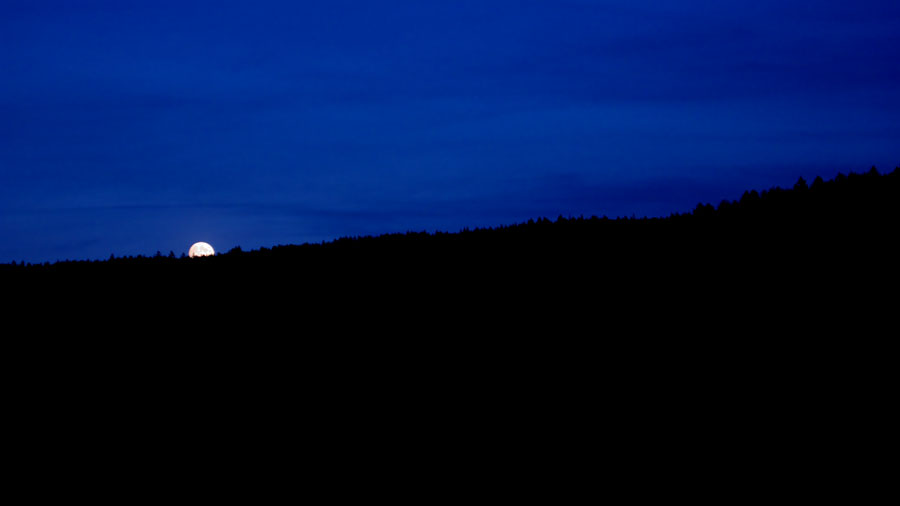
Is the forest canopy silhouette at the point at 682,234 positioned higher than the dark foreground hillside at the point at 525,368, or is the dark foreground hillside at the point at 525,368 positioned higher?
the forest canopy silhouette at the point at 682,234

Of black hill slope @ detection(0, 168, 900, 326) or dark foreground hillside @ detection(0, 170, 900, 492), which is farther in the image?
black hill slope @ detection(0, 168, 900, 326)

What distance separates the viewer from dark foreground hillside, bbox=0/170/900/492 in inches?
287

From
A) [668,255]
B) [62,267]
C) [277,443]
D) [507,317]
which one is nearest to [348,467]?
[277,443]

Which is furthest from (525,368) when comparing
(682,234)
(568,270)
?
(682,234)

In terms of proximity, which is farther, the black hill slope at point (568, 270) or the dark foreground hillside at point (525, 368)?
the black hill slope at point (568, 270)

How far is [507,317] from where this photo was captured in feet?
30.7

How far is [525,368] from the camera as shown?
8.85 meters

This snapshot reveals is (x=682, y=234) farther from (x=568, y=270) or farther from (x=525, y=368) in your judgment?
(x=525, y=368)

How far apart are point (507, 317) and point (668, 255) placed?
2.03 m

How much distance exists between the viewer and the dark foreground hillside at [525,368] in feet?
23.9

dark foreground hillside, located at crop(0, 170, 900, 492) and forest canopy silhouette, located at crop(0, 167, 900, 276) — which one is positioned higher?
forest canopy silhouette, located at crop(0, 167, 900, 276)

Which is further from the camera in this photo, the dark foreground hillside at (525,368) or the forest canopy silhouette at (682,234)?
the forest canopy silhouette at (682,234)

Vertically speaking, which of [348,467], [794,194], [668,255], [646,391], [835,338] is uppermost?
[794,194]

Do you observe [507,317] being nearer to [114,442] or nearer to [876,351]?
[876,351]
